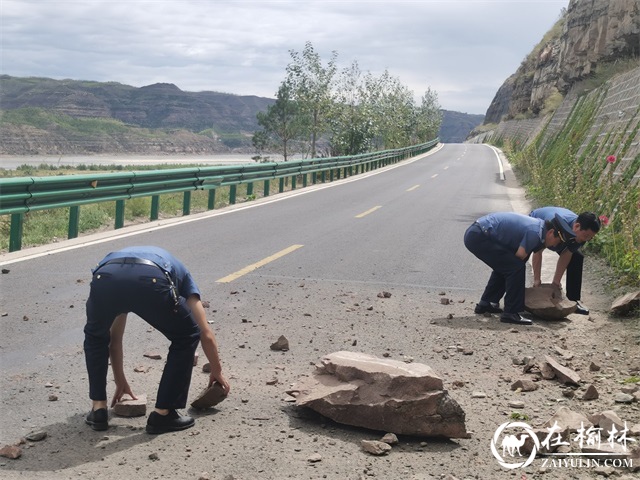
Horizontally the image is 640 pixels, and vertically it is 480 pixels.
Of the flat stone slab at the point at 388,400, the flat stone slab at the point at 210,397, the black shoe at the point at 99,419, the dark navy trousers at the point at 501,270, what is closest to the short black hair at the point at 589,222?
the dark navy trousers at the point at 501,270

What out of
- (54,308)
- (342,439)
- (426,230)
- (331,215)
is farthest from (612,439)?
(331,215)

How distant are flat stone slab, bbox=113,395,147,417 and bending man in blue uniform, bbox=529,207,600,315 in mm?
4523

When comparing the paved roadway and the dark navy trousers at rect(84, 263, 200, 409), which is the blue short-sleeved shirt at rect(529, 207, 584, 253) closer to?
the paved roadway

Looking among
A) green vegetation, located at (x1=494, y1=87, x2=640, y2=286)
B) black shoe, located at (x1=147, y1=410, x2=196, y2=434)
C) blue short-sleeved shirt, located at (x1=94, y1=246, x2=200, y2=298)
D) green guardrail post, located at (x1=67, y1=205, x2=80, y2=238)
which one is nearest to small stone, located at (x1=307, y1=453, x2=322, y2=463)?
black shoe, located at (x1=147, y1=410, x2=196, y2=434)

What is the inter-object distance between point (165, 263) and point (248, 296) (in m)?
3.82

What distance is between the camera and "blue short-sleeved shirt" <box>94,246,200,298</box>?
4383 mm

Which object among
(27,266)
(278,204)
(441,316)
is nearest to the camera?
(441,316)

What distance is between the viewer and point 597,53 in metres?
32.3

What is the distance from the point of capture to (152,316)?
171 inches

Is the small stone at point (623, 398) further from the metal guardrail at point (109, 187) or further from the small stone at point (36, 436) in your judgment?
→ the metal guardrail at point (109, 187)

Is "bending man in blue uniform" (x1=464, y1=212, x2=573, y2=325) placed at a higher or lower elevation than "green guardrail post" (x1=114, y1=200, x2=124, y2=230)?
higher

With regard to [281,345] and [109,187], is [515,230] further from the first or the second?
[109,187]

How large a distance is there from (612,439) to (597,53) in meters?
30.8

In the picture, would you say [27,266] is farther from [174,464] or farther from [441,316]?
[174,464]
